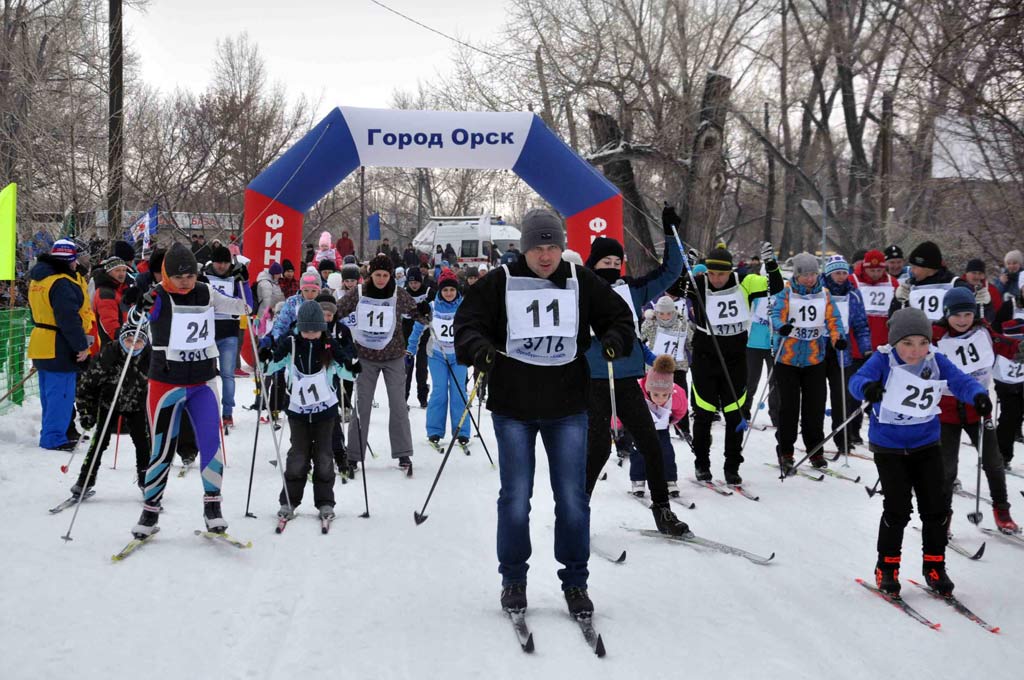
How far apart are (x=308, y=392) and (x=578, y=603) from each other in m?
2.80

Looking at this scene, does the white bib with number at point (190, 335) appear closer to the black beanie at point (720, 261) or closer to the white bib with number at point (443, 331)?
the white bib with number at point (443, 331)

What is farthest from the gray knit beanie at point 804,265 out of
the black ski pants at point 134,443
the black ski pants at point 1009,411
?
the black ski pants at point 134,443

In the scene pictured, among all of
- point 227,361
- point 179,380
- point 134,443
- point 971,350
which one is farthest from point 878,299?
point 134,443

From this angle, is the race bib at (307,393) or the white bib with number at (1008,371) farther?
the white bib with number at (1008,371)

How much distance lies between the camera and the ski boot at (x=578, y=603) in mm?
4383

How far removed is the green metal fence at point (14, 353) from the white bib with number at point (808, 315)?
26.9 feet

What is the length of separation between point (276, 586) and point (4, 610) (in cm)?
130

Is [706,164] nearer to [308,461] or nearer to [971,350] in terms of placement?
[971,350]

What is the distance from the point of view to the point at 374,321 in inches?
324

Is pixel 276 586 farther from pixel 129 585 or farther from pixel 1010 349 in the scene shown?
pixel 1010 349

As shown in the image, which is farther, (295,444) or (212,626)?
(295,444)

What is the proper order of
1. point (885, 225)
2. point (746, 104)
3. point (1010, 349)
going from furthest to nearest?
point (746, 104) < point (885, 225) < point (1010, 349)

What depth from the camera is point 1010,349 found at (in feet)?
24.7

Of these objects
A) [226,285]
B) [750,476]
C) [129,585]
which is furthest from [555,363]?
[226,285]
